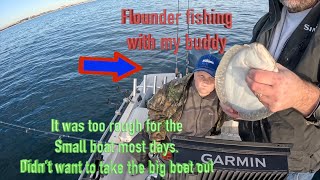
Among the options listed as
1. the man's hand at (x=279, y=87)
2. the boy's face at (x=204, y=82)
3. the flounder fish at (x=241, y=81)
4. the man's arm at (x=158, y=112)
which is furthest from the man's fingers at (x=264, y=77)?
the man's arm at (x=158, y=112)

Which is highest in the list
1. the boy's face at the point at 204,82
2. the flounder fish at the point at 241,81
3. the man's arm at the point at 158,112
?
the flounder fish at the point at 241,81

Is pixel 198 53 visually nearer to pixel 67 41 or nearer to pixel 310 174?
pixel 310 174

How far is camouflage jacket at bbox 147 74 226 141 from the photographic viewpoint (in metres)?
4.73

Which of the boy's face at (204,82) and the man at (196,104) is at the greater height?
the boy's face at (204,82)

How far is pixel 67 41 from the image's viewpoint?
102 feet

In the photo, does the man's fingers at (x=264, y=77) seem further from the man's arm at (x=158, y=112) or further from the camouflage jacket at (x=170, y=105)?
the man's arm at (x=158, y=112)

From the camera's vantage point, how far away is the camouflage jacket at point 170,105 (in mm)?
4727

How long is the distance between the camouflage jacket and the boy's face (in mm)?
303

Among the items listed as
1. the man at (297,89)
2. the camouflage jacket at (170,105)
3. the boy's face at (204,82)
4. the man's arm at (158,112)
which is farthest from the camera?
the man's arm at (158,112)

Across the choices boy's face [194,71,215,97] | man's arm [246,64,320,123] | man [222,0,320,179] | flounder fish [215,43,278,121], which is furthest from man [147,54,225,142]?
man's arm [246,64,320,123]

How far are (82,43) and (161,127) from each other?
26.1 m

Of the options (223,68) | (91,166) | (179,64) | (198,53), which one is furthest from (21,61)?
(223,68)

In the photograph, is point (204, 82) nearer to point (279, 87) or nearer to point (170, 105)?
point (170, 105)

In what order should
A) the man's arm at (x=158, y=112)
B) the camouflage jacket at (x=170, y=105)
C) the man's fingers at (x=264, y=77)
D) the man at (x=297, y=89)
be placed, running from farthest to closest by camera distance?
1. the man's arm at (x=158, y=112)
2. the camouflage jacket at (x=170, y=105)
3. the man at (x=297, y=89)
4. the man's fingers at (x=264, y=77)
